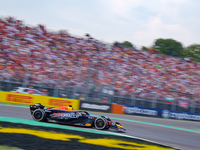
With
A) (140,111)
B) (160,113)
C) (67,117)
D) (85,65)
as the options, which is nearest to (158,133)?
(67,117)

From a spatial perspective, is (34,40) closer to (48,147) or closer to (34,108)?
(34,108)

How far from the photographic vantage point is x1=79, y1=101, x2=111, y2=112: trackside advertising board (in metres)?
17.3

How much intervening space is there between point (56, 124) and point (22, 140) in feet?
10.8

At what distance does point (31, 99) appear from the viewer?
16172 millimetres

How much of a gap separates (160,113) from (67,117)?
39.1 ft

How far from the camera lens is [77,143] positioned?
6.46 meters

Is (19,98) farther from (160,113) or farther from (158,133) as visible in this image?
(160,113)

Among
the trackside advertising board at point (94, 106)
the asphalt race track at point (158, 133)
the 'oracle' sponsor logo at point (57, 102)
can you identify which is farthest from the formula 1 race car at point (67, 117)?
the trackside advertising board at point (94, 106)

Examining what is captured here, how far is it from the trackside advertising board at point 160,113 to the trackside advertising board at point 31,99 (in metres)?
4.07

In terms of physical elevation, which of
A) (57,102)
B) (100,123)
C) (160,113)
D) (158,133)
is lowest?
(158,133)

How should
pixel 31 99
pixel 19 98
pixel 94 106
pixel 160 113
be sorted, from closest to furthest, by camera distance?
pixel 19 98
pixel 31 99
pixel 94 106
pixel 160 113

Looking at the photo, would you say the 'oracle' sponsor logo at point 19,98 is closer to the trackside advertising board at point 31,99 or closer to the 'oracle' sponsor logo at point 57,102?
the trackside advertising board at point 31,99

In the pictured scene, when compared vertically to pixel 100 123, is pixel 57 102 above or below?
above

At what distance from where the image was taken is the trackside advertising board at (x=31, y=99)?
1549cm
